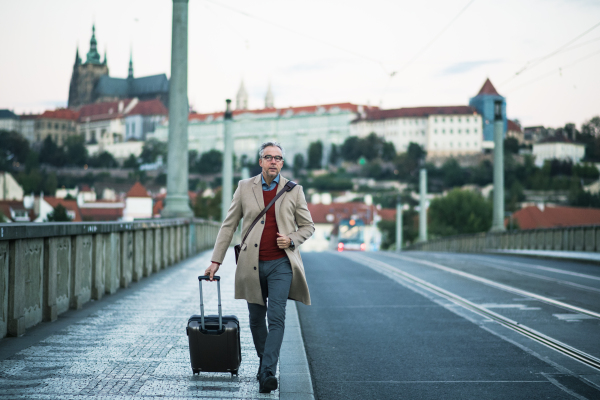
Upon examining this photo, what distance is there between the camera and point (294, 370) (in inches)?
239

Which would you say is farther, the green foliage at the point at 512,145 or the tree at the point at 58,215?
the green foliage at the point at 512,145

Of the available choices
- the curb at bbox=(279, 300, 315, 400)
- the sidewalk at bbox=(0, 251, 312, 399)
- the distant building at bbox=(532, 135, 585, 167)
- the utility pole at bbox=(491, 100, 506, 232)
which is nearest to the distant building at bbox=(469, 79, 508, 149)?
the distant building at bbox=(532, 135, 585, 167)

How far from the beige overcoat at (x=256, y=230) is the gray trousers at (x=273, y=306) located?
65 millimetres

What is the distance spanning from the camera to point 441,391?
571cm

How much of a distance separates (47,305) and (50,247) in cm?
60

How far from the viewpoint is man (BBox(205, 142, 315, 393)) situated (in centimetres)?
540

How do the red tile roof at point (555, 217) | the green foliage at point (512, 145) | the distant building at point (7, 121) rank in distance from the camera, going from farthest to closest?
the green foliage at point (512, 145), the red tile roof at point (555, 217), the distant building at point (7, 121)

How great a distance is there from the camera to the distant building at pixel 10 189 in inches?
1071

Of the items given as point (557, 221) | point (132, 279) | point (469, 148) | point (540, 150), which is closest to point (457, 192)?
point (557, 221)

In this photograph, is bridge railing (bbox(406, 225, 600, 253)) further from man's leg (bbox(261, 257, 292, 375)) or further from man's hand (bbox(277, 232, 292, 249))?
man's hand (bbox(277, 232, 292, 249))

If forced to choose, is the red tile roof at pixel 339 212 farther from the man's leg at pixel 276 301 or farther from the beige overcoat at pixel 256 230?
the man's leg at pixel 276 301

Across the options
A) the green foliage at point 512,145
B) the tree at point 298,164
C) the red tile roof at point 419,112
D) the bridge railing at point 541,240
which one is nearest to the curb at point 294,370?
the bridge railing at point 541,240

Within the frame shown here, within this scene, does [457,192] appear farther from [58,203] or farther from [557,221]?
[58,203]

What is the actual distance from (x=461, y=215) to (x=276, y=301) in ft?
337
